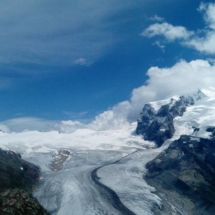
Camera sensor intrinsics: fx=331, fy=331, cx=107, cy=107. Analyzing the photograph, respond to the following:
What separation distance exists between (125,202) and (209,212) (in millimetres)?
24578

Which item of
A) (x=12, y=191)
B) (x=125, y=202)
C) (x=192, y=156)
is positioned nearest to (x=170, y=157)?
(x=192, y=156)

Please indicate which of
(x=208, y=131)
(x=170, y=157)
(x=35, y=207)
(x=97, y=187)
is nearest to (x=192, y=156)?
(x=170, y=157)

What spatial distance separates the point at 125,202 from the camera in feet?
311

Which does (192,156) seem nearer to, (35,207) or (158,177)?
(158,177)

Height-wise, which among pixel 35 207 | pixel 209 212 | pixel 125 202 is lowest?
pixel 209 212

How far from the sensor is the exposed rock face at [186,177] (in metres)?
98.3

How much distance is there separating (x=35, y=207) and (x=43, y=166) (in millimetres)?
159884

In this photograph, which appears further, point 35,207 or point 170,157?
point 170,157

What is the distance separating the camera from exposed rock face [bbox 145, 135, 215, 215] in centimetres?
9831

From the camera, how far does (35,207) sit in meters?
27.2

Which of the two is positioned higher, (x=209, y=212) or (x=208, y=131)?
(x=208, y=131)

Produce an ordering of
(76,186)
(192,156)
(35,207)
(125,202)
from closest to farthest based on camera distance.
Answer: (35,207) < (125,202) < (76,186) < (192,156)

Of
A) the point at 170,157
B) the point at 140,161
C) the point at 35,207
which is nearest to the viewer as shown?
the point at 35,207

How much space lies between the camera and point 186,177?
411ft
